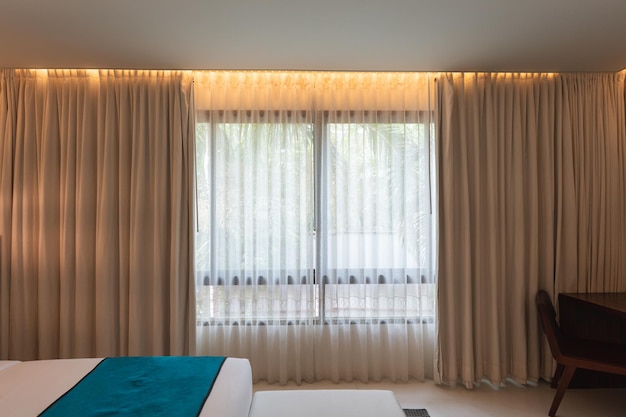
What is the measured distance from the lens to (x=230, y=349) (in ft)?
10.7

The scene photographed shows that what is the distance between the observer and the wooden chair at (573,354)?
2.56 m

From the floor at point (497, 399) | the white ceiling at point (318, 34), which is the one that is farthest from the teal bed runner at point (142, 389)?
the white ceiling at point (318, 34)

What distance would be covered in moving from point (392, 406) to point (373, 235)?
1.62m

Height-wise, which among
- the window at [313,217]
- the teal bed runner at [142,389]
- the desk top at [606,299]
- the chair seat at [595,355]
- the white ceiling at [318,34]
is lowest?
the chair seat at [595,355]

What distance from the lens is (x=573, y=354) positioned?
267cm

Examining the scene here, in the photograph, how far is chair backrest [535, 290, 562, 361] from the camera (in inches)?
108

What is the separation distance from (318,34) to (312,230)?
156 centimetres

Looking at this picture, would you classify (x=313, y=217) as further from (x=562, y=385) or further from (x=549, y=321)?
(x=562, y=385)

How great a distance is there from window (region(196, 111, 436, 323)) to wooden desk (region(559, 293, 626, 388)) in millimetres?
1094

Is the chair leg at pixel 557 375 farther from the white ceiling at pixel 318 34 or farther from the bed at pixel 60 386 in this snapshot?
the bed at pixel 60 386

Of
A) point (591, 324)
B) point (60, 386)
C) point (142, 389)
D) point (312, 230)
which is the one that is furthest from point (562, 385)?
point (60, 386)

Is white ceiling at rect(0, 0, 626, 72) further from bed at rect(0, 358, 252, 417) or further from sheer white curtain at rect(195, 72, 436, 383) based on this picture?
bed at rect(0, 358, 252, 417)

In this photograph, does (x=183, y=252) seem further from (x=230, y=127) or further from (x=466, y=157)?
(x=466, y=157)

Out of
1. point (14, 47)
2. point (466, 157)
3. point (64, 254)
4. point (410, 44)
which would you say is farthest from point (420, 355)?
point (14, 47)
